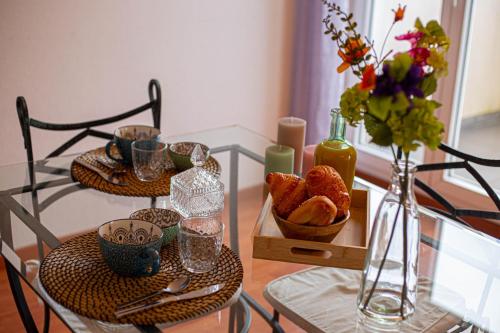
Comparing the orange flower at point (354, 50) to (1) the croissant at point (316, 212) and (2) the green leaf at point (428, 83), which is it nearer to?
(2) the green leaf at point (428, 83)

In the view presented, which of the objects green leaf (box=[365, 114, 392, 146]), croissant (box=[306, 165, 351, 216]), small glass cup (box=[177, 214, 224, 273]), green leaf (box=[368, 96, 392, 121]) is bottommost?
small glass cup (box=[177, 214, 224, 273])

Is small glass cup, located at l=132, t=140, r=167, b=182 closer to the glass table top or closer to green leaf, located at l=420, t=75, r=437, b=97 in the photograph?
the glass table top

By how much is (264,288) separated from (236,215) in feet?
1.31

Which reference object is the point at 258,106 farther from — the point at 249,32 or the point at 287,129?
the point at 287,129

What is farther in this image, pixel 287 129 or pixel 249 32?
pixel 249 32

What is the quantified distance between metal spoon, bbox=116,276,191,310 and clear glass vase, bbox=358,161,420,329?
1.18 feet

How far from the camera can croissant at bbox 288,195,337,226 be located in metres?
1.34

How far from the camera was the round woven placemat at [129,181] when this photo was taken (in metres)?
1.69

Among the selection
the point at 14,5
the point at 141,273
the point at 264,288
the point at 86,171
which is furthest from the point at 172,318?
the point at 14,5

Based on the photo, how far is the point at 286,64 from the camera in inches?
138

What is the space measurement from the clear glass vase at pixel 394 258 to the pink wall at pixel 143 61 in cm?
185

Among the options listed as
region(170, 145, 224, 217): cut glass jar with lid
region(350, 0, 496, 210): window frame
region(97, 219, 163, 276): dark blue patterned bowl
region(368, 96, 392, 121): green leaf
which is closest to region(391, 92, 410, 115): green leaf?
region(368, 96, 392, 121): green leaf

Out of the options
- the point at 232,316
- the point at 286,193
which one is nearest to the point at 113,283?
the point at 232,316

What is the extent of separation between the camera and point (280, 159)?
1.83 metres
